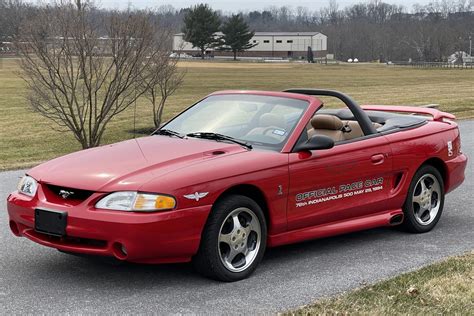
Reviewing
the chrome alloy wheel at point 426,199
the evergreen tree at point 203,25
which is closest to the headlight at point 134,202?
the chrome alloy wheel at point 426,199

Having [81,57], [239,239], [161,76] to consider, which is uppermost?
[81,57]

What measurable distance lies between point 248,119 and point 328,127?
3.01 ft

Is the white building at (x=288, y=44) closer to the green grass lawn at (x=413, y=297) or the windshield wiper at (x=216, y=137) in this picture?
the windshield wiper at (x=216, y=137)

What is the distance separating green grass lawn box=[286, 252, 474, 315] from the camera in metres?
4.23

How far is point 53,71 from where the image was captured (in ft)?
43.8

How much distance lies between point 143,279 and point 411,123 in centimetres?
326

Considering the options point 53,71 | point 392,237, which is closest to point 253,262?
point 392,237

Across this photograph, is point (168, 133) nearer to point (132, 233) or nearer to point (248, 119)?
point (248, 119)

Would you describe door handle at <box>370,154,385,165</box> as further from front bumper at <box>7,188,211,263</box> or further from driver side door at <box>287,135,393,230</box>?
front bumper at <box>7,188,211,263</box>

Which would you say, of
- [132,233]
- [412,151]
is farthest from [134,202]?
[412,151]

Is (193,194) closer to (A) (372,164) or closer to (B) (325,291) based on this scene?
(B) (325,291)

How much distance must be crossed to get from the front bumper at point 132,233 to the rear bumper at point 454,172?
3.14 metres

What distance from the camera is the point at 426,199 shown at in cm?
668

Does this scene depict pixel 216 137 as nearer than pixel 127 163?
No
